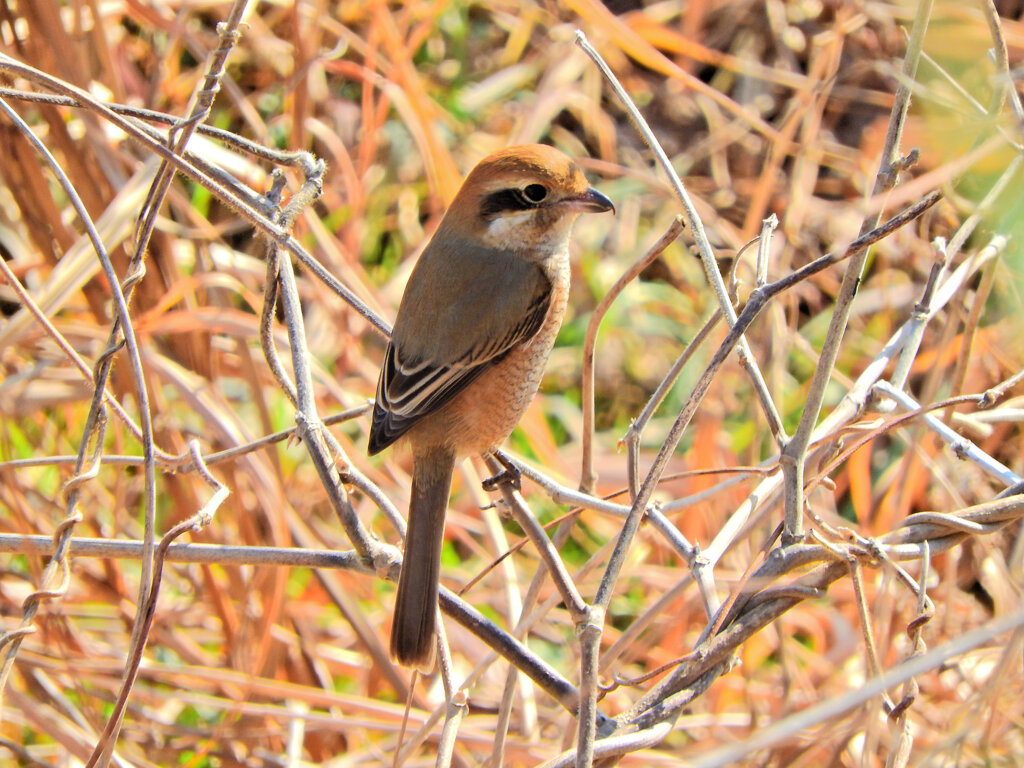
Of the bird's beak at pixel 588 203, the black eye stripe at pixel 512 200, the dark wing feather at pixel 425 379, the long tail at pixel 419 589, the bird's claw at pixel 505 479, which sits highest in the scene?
the black eye stripe at pixel 512 200

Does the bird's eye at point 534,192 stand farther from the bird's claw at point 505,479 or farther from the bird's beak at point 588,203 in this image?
the bird's claw at point 505,479

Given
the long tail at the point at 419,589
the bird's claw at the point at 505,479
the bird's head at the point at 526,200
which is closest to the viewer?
the long tail at the point at 419,589

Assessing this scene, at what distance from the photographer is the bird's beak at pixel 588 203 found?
2.69 m

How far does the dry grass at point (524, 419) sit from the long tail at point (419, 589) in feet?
0.46

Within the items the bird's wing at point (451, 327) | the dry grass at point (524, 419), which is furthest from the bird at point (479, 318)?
the dry grass at point (524, 419)

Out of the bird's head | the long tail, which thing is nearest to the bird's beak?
the bird's head

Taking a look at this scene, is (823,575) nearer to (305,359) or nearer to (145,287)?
(305,359)

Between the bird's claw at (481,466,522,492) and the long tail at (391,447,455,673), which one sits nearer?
the long tail at (391,447,455,673)

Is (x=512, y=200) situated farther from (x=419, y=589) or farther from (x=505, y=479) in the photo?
(x=419, y=589)

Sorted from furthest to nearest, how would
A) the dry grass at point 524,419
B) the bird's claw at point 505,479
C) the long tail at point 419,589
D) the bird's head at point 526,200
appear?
the bird's head at point 526,200 < the bird's claw at point 505,479 < the long tail at point 419,589 < the dry grass at point 524,419

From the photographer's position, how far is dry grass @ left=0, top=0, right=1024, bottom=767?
169 centimetres

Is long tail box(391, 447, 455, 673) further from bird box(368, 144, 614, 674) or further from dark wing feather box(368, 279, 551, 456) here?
dark wing feather box(368, 279, 551, 456)

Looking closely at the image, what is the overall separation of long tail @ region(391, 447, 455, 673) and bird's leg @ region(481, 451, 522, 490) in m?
0.17

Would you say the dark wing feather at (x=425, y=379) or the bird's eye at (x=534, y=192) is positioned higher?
the bird's eye at (x=534, y=192)
